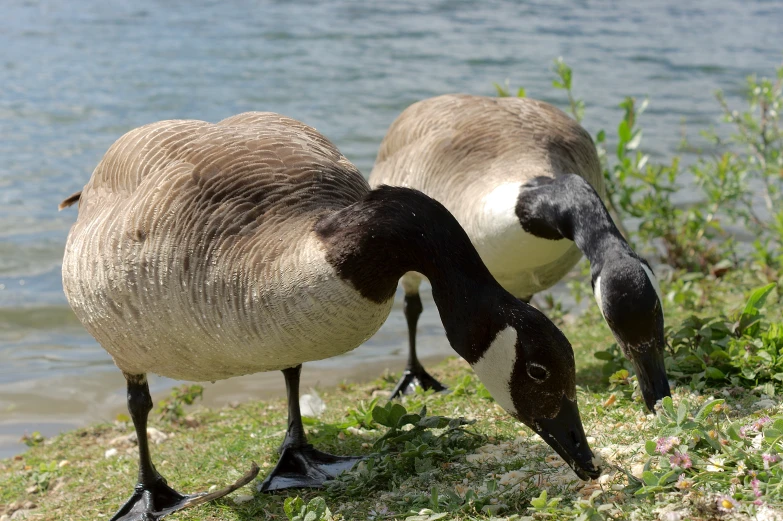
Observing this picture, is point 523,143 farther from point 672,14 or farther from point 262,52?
point 672,14

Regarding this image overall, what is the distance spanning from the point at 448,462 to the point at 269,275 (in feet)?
4.23

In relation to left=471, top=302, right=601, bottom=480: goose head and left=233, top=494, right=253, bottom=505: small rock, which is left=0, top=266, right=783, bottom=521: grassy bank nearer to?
left=233, top=494, right=253, bottom=505: small rock

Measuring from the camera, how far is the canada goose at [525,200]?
4.55m

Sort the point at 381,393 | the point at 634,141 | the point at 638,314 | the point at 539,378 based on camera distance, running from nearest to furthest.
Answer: the point at 539,378 → the point at 638,314 → the point at 381,393 → the point at 634,141

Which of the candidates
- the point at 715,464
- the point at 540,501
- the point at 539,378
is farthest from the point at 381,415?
the point at 715,464

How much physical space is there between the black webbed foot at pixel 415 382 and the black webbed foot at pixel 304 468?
6.08ft

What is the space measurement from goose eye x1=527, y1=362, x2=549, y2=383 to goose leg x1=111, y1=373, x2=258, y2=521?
5.18ft

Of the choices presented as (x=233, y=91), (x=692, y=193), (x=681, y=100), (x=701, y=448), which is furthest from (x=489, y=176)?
(x=681, y=100)

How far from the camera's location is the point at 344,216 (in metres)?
3.92

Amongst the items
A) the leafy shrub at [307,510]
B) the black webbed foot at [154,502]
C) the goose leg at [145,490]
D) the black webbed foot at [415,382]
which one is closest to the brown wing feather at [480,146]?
the black webbed foot at [415,382]

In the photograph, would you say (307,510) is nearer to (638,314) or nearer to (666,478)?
(666,478)

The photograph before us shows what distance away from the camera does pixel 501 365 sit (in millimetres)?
3658

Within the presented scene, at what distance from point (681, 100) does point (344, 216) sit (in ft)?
47.2

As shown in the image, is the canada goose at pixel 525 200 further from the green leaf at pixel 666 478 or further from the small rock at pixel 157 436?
the small rock at pixel 157 436
